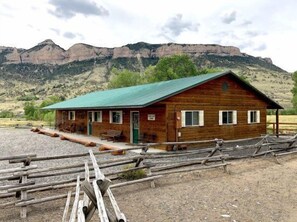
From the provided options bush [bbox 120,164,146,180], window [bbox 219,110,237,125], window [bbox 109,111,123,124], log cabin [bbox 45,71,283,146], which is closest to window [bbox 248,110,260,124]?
log cabin [bbox 45,71,283,146]

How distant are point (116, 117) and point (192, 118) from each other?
19.3ft

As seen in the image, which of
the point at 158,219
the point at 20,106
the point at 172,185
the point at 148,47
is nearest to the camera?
the point at 158,219

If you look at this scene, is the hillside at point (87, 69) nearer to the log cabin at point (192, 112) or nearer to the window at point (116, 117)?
the log cabin at point (192, 112)

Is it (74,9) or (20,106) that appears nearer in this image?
(74,9)

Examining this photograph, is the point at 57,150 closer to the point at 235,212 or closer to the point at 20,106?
the point at 235,212

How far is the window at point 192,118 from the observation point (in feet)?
54.1

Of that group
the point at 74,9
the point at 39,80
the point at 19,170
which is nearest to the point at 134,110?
the point at 19,170

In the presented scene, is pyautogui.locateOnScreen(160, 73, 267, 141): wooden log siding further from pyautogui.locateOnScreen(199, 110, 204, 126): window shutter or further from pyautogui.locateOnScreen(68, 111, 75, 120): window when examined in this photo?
pyautogui.locateOnScreen(68, 111, 75, 120): window

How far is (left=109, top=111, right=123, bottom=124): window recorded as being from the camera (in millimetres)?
19719

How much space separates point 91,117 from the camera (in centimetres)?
2425

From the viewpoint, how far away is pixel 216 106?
59.5 feet

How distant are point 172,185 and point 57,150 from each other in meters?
9.87

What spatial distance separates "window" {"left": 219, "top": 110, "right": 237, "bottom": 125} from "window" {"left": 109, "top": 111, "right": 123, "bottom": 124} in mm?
6631

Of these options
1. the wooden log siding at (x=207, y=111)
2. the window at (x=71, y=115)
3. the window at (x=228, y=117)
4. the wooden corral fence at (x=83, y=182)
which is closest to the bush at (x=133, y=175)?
the wooden corral fence at (x=83, y=182)
